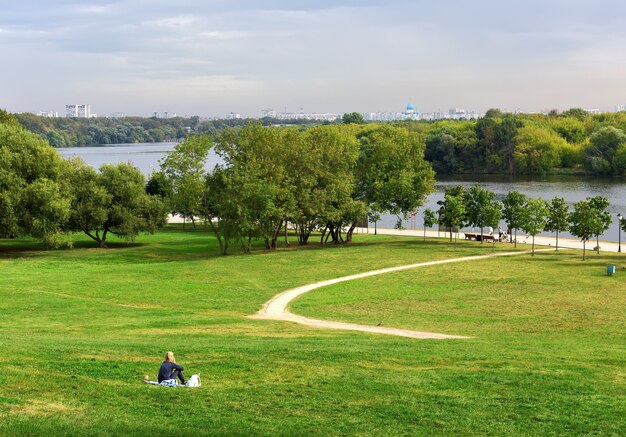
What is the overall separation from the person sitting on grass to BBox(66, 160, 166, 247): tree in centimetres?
4914

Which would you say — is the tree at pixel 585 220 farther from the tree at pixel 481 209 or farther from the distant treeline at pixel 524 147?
the distant treeline at pixel 524 147

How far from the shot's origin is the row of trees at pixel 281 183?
62062mm

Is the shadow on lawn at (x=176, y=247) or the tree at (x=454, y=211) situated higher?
the tree at (x=454, y=211)

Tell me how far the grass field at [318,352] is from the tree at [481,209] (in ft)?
39.0

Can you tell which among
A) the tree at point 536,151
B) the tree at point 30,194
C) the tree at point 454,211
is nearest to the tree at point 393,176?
the tree at point 454,211

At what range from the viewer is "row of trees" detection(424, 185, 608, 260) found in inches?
2111

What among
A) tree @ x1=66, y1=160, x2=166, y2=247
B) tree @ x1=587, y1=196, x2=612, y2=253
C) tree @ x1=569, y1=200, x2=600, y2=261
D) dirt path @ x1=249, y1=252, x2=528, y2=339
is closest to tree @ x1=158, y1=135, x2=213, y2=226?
tree @ x1=66, y1=160, x2=166, y2=247

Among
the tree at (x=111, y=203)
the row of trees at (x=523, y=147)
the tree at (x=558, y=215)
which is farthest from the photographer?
the row of trees at (x=523, y=147)

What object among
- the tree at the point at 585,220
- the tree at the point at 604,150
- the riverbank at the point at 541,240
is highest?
the tree at the point at 604,150

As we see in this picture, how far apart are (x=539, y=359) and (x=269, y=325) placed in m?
12.1

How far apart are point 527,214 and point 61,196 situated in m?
37.9

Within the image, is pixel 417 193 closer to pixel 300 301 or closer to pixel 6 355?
pixel 300 301

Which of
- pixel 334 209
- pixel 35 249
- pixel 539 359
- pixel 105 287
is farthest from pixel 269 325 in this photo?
pixel 35 249

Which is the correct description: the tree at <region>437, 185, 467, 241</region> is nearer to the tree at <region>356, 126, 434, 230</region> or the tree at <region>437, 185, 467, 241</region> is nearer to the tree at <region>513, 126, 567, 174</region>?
the tree at <region>356, 126, 434, 230</region>
